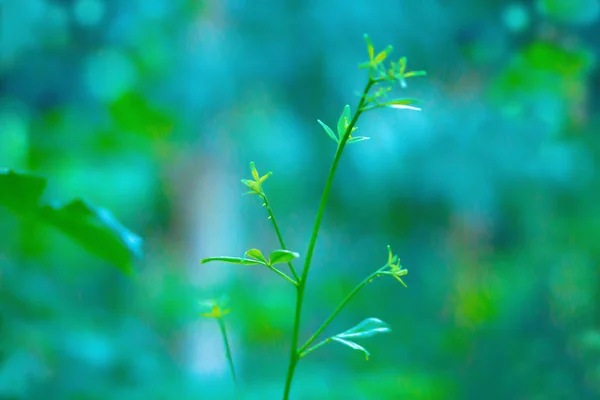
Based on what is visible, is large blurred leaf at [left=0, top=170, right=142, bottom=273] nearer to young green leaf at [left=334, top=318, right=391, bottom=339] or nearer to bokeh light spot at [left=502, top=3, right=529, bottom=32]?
young green leaf at [left=334, top=318, right=391, bottom=339]

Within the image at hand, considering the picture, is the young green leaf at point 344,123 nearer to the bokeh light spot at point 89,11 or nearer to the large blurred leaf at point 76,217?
the large blurred leaf at point 76,217

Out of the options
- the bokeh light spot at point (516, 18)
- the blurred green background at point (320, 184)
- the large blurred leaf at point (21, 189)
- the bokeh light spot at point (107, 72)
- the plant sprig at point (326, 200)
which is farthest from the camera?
the bokeh light spot at point (107, 72)

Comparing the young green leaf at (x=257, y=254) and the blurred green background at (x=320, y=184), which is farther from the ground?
the blurred green background at (x=320, y=184)

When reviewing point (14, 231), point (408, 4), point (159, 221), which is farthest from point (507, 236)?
point (159, 221)

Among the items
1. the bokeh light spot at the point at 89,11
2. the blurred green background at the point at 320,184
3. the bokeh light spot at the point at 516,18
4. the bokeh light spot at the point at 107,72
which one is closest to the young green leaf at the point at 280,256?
the blurred green background at the point at 320,184

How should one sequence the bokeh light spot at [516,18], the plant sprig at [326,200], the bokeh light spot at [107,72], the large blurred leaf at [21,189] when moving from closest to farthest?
the plant sprig at [326,200] → the large blurred leaf at [21,189] → the bokeh light spot at [516,18] → the bokeh light spot at [107,72]

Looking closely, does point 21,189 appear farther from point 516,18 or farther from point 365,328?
point 516,18
